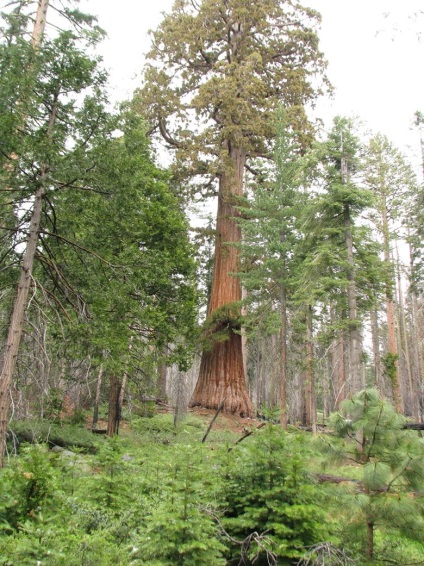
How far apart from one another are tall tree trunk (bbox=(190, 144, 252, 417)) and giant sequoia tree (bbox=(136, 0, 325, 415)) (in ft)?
0.11

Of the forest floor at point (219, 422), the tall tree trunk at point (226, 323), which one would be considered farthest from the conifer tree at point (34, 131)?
the tall tree trunk at point (226, 323)

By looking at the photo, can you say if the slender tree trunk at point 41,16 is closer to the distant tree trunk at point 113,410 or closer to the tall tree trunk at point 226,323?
the tall tree trunk at point 226,323

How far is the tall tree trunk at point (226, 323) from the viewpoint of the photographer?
48.3ft

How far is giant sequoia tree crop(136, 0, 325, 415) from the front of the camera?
1489 cm

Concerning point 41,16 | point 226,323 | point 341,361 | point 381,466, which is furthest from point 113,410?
point 341,361

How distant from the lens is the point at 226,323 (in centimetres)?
1511

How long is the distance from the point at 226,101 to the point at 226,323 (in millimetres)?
7499

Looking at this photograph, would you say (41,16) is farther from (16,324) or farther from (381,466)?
(381,466)

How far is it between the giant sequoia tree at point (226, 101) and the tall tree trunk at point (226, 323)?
0.11ft

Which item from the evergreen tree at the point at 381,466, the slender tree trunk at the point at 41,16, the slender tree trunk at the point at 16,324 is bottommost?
the evergreen tree at the point at 381,466

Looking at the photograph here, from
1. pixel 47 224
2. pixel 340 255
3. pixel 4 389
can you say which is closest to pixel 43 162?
pixel 47 224

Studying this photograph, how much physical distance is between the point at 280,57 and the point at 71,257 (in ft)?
45.4

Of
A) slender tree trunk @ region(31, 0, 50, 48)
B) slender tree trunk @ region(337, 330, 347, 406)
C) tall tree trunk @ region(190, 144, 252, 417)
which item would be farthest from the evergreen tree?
slender tree trunk @ region(31, 0, 50, 48)

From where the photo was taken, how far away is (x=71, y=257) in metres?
7.41
